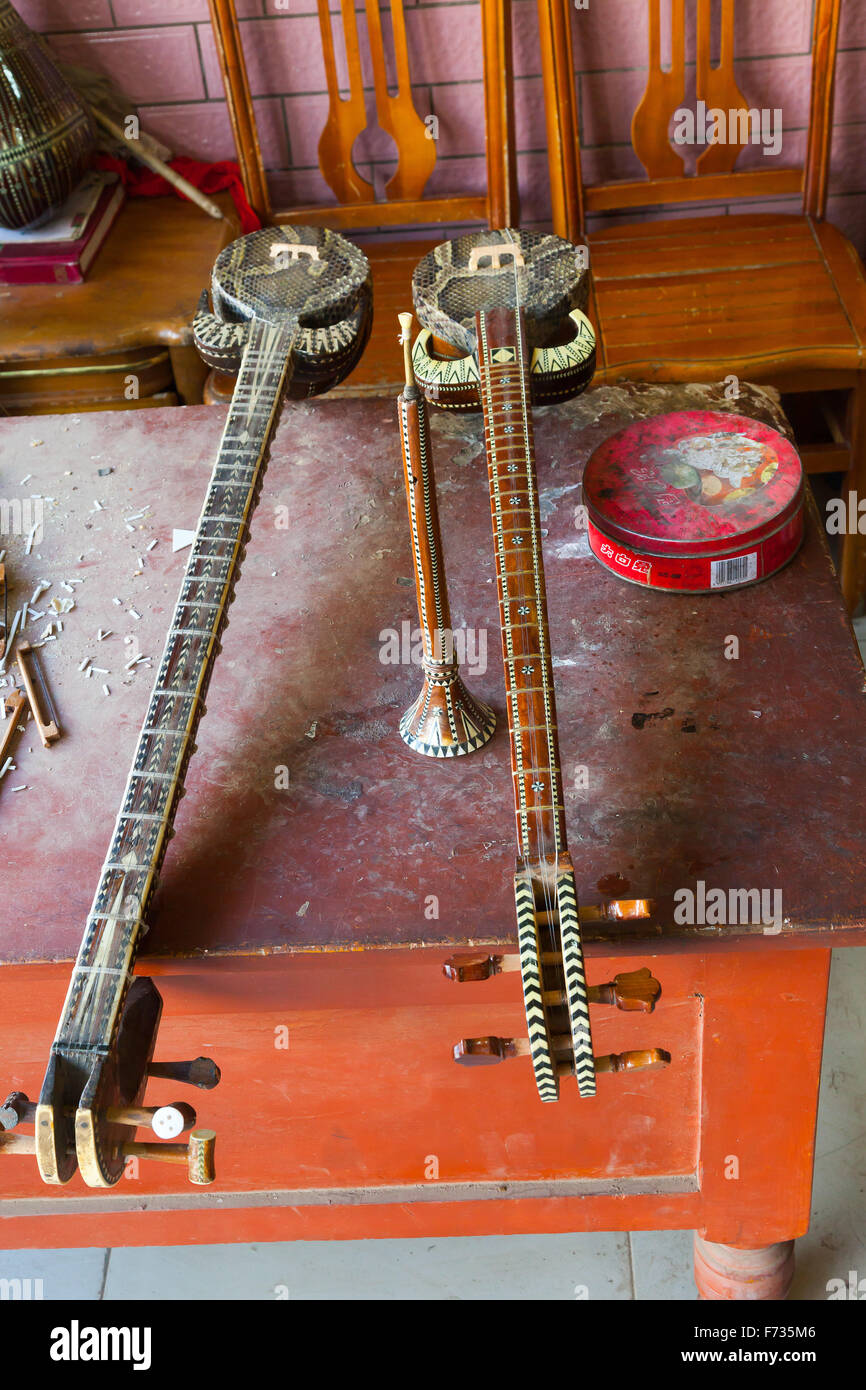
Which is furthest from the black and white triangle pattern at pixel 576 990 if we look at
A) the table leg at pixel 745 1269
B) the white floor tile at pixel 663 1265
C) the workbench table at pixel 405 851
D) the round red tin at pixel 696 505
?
the white floor tile at pixel 663 1265

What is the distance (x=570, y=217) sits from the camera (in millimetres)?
2713

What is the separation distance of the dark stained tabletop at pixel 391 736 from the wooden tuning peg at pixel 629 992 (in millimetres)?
132

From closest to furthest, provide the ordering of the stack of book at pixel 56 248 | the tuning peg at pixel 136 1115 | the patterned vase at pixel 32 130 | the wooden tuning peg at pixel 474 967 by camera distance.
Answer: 1. the tuning peg at pixel 136 1115
2. the wooden tuning peg at pixel 474 967
3. the patterned vase at pixel 32 130
4. the stack of book at pixel 56 248

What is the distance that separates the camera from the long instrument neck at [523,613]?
118 centimetres

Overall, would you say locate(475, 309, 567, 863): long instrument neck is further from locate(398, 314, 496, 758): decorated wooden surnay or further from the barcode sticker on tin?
the barcode sticker on tin

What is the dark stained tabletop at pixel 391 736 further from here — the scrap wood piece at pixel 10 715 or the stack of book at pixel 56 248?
the stack of book at pixel 56 248

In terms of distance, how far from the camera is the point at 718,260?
8.64 ft

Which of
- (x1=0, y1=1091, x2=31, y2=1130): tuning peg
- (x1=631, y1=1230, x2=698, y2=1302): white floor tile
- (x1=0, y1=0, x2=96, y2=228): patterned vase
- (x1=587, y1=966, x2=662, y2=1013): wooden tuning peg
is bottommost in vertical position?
(x1=631, y1=1230, x2=698, y2=1302): white floor tile

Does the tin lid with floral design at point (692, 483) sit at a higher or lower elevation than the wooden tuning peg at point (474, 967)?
higher

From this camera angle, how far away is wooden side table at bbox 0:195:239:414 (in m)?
2.40

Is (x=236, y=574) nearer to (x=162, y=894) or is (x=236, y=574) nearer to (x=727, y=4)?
(x=162, y=894)

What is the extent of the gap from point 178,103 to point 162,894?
7.15ft

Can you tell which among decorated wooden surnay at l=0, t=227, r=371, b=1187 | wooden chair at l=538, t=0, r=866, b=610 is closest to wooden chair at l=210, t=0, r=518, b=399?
wooden chair at l=538, t=0, r=866, b=610

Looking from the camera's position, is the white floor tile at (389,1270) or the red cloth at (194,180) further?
the red cloth at (194,180)
